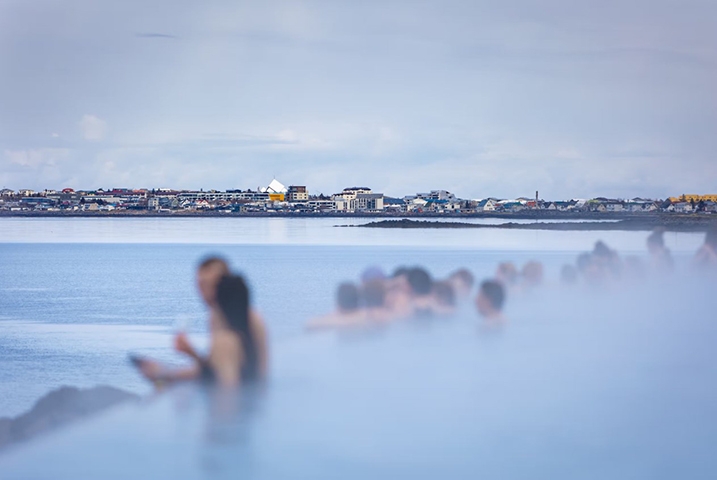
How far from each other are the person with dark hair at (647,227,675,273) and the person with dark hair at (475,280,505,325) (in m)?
1.88

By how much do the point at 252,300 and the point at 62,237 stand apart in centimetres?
14672

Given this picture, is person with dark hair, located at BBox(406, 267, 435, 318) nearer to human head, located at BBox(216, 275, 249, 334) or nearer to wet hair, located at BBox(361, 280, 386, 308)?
wet hair, located at BBox(361, 280, 386, 308)

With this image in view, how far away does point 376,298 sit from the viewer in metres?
6.11

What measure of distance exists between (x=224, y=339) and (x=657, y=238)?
4.42m

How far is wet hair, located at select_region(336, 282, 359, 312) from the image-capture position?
6.04m

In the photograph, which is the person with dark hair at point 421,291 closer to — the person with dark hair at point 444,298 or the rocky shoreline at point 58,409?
the person with dark hair at point 444,298

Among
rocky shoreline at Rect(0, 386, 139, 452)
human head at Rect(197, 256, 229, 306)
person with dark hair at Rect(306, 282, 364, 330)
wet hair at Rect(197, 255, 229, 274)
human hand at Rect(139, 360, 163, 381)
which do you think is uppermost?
wet hair at Rect(197, 255, 229, 274)

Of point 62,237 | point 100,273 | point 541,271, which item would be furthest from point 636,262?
point 62,237

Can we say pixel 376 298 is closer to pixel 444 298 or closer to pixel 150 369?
pixel 444 298

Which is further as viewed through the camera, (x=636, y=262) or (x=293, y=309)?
(x=293, y=309)

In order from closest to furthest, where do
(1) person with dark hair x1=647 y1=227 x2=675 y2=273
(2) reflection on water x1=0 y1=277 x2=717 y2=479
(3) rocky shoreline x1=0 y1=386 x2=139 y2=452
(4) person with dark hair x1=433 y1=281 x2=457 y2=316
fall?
(2) reflection on water x1=0 y1=277 x2=717 y2=479
(4) person with dark hair x1=433 y1=281 x2=457 y2=316
(1) person with dark hair x1=647 y1=227 x2=675 y2=273
(3) rocky shoreline x1=0 y1=386 x2=139 y2=452

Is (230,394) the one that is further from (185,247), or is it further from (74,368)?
(185,247)

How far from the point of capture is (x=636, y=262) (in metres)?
7.92

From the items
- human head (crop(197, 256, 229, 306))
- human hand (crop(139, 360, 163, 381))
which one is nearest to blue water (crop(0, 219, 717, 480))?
human hand (crop(139, 360, 163, 381))
